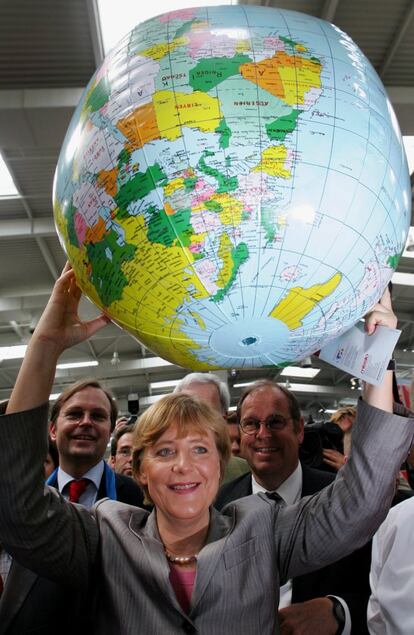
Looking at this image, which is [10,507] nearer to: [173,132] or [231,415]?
[173,132]

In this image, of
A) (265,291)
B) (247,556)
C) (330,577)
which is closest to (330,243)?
(265,291)

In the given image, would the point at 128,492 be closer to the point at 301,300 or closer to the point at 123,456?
the point at 123,456

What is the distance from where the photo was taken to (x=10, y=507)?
3.21 feet

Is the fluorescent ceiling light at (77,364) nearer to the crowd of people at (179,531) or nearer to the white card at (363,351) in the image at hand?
the crowd of people at (179,531)

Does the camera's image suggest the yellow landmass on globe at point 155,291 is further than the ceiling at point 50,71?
No

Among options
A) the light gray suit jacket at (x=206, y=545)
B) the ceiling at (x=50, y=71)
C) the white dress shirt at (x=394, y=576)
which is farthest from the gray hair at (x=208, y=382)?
the ceiling at (x=50, y=71)


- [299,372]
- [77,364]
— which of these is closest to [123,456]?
[77,364]

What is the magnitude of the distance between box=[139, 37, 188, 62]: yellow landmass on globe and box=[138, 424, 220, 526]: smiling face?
74cm

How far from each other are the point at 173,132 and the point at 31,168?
4.80m

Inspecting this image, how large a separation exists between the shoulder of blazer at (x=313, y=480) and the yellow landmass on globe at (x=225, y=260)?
1.08 m

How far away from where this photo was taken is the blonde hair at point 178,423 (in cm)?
119

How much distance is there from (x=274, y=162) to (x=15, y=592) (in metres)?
1.14

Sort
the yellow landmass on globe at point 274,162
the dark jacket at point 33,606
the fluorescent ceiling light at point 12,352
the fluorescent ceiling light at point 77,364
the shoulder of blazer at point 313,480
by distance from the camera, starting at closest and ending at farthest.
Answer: the yellow landmass on globe at point 274,162 < the dark jacket at point 33,606 < the shoulder of blazer at point 313,480 < the fluorescent ceiling light at point 12,352 < the fluorescent ceiling light at point 77,364

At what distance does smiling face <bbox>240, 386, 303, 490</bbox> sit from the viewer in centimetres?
172
